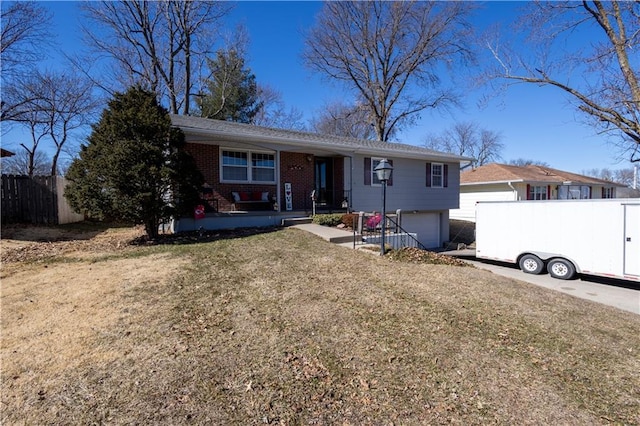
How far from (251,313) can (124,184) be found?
5.48 meters

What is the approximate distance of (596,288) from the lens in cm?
907

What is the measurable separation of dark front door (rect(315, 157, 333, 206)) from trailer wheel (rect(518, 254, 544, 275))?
753 cm

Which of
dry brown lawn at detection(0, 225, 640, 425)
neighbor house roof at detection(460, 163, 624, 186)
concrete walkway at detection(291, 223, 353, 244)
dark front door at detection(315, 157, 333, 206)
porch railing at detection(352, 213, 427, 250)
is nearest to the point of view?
dry brown lawn at detection(0, 225, 640, 425)

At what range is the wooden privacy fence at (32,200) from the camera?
33.7ft

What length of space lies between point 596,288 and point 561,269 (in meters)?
1.03

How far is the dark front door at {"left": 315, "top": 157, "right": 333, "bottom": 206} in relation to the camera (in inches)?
543

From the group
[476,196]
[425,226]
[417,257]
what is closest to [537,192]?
[476,196]

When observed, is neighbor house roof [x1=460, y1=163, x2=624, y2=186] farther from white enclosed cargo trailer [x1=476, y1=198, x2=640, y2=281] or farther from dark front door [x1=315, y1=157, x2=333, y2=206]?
dark front door [x1=315, y1=157, x2=333, y2=206]

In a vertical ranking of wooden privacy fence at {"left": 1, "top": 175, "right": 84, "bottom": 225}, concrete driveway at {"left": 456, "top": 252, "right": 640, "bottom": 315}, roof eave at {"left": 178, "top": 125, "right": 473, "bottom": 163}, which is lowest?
concrete driveway at {"left": 456, "top": 252, "right": 640, "bottom": 315}

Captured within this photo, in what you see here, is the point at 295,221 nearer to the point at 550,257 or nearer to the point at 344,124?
the point at 550,257

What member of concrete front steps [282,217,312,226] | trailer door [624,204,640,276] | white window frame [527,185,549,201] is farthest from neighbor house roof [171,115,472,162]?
white window frame [527,185,549,201]

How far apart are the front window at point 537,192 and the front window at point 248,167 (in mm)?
19599

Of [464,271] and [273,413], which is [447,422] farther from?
[464,271]

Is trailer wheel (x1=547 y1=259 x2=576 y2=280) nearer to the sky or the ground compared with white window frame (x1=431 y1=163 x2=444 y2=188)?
nearer to the ground
